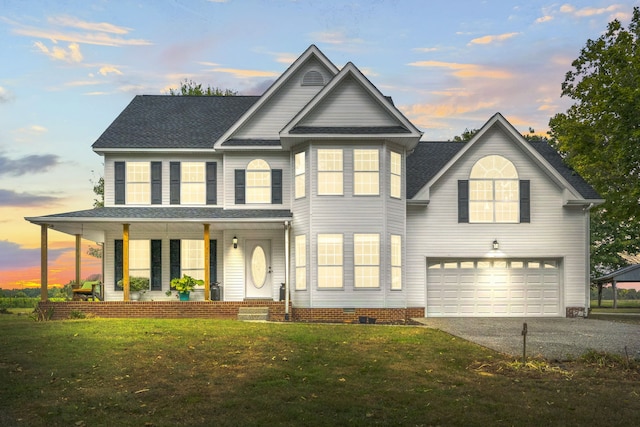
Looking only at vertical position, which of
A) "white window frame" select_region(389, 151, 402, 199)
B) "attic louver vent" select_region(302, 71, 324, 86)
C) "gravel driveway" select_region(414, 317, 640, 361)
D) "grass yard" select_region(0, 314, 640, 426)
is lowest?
"gravel driveway" select_region(414, 317, 640, 361)

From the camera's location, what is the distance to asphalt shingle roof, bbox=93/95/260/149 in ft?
88.2

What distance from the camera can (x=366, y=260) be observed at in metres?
24.2

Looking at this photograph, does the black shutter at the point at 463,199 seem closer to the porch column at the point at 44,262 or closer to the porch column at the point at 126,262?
the porch column at the point at 126,262

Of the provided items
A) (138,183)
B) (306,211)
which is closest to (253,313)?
(306,211)

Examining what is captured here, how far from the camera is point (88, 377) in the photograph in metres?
13.2

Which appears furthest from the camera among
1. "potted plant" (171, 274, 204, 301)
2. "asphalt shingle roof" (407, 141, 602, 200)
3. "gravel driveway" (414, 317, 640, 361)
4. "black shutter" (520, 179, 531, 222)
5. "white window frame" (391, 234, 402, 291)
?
"asphalt shingle roof" (407, 141, 602, 200)

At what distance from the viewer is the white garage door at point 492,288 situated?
1062 inches

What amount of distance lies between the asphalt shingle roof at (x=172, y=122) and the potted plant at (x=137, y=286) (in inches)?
200

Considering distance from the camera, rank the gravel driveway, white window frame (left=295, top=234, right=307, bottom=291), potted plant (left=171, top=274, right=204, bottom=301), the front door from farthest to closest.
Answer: the front door, potted plant (left=171, top=274, right=204, bottom=301), white window frame (left=295, top=234, right=307, bottom=291), the gravel driveway

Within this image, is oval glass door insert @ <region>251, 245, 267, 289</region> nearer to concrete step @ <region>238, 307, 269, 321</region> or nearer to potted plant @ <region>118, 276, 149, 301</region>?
concrete step @ <region>238, 307, 269, 321</region>

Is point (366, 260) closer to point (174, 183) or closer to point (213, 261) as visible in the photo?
point (213, 261)

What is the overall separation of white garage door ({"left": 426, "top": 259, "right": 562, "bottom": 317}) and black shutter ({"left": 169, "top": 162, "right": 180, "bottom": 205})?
10120 millimetres

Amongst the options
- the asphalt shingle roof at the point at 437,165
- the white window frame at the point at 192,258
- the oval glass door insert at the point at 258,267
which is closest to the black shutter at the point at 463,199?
the asphalt shingle roof at the point at 437,165

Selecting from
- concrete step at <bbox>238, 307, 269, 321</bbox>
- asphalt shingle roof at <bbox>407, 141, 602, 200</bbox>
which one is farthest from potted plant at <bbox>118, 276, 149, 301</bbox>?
asphalt shingle roof at <bbox>407, 141, 602, 200</bbox>
